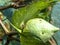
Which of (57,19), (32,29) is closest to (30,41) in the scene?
(32,29)

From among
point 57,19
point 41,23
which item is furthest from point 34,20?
point 57,19

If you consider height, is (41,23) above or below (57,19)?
above

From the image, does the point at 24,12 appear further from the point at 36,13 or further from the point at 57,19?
the point at 57,19

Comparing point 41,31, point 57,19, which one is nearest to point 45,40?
point 41,31

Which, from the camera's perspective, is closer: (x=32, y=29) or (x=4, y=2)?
(x=32, y=29)

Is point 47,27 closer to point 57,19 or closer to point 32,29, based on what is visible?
point 32,29

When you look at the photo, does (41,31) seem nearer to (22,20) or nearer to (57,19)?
(22,20)

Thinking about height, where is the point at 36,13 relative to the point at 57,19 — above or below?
above

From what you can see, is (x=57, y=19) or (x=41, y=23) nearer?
(x=41, y=23)
